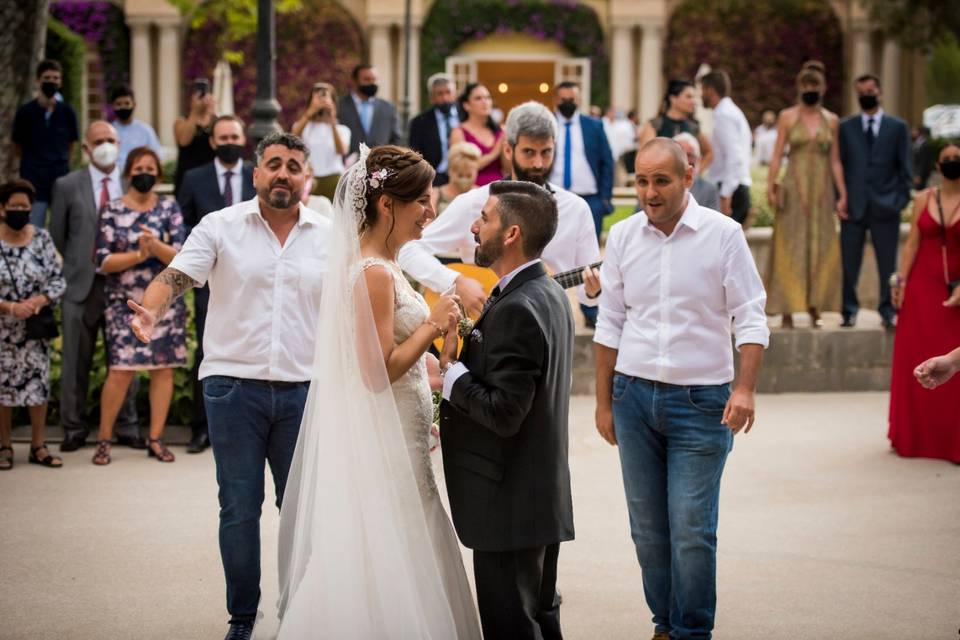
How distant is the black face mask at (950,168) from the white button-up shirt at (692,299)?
4.12 meters

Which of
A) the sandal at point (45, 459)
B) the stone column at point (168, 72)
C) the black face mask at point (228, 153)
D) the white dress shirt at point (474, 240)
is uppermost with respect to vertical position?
the stone column at point (168, 72)

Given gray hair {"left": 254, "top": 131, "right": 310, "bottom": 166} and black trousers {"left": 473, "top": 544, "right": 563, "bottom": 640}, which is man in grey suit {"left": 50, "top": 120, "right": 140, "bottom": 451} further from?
black trousers {"left": 473, "top": 544, "right": 563, "bottom": 640}

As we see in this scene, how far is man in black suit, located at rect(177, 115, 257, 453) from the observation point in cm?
870

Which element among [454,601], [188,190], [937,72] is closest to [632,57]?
[937,72]

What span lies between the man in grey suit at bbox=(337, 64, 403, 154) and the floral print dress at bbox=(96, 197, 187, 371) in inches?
179

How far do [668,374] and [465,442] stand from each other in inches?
35.1

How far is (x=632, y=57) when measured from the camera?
3017 centimetres

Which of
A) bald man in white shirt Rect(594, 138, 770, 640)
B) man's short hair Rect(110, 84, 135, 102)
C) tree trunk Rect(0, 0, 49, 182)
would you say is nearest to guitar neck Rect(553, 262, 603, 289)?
bald man in white shirt Rect(594, 138, 770, 640)

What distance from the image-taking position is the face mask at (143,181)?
840 cm

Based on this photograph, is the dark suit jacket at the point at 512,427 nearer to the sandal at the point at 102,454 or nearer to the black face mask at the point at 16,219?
the sandal at the point at 102,454

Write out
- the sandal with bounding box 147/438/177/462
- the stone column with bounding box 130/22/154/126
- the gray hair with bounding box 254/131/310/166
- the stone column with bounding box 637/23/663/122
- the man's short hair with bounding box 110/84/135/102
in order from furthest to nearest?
the stone column with bounding box 637/23/663/122 → the stone column with bounding box 130/22/154/126 → the man's short hair with bounding box 110/84/135/102 → the sandal with bounding box 147/438/177/462 → the gray hair with bounding box 254/131/310/166

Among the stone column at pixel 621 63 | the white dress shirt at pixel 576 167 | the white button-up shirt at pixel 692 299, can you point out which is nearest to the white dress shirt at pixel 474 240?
the white button-up shirt at pixel 692 299

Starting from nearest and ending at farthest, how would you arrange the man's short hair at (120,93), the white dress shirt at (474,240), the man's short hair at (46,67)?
the white dress shirt at (474,240), the man's short hair at (120,93), the man's short hair at (46,67)

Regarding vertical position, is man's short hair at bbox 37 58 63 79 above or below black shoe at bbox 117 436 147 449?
above
